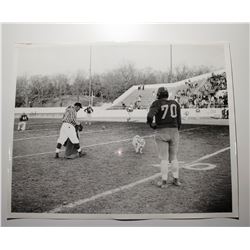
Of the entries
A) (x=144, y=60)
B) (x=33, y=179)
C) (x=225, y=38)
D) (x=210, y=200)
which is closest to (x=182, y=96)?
(x=144, y=60)

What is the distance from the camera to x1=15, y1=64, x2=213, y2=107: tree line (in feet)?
5.98

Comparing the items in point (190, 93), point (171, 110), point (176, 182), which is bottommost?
point (176, 182)

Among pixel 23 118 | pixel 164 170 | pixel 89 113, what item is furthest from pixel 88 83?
pixel 164 170

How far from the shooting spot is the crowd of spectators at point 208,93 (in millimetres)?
1820

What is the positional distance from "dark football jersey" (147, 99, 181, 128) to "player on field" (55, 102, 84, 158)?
486 millimetres

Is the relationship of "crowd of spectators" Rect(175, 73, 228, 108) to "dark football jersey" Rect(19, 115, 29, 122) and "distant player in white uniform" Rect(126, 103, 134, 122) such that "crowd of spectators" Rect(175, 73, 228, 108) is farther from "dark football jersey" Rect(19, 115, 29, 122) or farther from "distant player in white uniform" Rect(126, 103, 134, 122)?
"dark football jersey" Rect(19, 115, 29, 122)

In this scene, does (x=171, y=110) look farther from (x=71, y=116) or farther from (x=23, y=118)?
(x=23, y=118)

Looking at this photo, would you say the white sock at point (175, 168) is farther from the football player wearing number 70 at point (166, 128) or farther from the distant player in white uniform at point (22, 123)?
the distant player in white uniform at point (22, 123)

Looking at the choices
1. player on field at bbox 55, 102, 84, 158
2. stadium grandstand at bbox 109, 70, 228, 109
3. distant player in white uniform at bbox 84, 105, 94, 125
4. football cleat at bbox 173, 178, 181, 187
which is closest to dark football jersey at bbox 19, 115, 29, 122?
player on field at bbox 55, 102, 84, 158

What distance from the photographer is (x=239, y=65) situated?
72.5 inches

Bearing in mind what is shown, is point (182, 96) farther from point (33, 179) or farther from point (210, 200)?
point (33, 179)

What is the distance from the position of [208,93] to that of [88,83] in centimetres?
78

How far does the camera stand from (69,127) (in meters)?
1.83

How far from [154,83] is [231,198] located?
2.90ft
